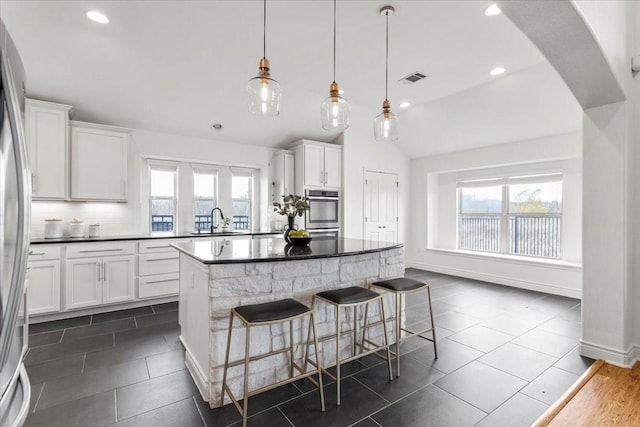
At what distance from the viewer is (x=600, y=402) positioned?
2.05 m

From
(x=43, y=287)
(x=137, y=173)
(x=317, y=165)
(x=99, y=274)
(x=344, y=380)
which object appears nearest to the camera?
(x=344, y=380)

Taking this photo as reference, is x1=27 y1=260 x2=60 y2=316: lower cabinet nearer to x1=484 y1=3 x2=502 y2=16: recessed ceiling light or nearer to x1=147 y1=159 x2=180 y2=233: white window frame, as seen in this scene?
x1=147 y1=159 x2=180 y2=233: white window frame

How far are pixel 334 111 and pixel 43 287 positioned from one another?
3.75 metres

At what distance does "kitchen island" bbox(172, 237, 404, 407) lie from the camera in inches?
80.2

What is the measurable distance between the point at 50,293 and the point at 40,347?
83cm

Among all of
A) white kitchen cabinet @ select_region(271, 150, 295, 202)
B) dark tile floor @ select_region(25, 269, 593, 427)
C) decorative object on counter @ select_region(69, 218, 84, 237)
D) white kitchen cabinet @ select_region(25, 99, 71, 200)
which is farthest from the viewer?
white kitchen cabinet @ select_region(271, 150, 295, 202)

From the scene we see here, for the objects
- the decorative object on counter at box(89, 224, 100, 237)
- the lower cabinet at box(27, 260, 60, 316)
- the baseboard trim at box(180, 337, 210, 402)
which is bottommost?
the baseboard trim at box(180, 337, 210, 402)

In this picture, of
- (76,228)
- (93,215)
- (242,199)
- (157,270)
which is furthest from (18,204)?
(242,199)

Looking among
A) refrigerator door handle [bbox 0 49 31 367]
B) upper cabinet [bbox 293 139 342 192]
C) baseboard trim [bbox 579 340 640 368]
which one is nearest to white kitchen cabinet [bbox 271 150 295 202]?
upper cabinet [bbox 293 139 342 192]

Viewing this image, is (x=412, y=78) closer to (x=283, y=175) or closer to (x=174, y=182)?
(x=283, y=175)

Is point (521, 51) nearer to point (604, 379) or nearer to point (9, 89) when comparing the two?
point (604, 379)

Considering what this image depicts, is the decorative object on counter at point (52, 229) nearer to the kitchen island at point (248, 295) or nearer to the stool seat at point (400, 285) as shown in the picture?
the kitchen island at point (248, 295)

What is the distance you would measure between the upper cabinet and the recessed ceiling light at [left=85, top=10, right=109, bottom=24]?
3.00 m

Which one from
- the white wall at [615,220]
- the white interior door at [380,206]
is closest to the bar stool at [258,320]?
the white wall at [615,220]
